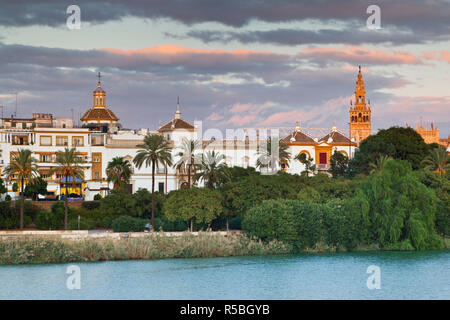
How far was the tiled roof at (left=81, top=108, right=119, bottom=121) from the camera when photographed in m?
89.8

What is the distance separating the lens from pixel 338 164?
86.8 m

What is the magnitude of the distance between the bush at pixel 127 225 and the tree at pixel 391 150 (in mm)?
26226

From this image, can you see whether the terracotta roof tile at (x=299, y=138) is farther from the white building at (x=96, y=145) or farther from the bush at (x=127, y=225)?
the bush at (x=127, y=225)

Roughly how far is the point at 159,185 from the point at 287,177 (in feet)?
64.6

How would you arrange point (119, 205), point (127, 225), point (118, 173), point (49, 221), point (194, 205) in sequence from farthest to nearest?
point (118, 173) → point (119, 205) → point (49, 221) → point (127, 225) → point (194, 205)

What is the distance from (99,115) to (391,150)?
3050 cm

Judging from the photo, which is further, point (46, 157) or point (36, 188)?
point (46, 157)

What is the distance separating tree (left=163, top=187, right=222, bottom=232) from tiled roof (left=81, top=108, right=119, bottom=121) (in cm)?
3495

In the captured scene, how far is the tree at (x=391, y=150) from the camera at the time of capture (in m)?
76.9

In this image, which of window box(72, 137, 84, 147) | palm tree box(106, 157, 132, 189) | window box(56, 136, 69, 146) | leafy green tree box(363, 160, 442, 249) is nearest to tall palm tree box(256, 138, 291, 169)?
palm tree box(106, 157, 132, 189)

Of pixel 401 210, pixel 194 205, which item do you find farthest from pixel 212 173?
pixel 401 210

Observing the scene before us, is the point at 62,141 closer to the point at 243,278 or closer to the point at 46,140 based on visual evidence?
the point at 46,140

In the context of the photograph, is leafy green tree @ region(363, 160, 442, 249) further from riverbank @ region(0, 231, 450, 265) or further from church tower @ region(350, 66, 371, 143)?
church tower @ region(350, 66, 371, 143)
